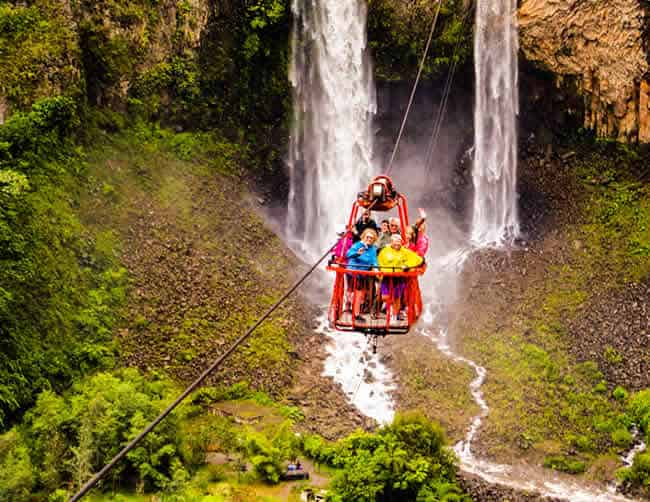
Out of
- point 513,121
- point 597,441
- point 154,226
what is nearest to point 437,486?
point 597,441

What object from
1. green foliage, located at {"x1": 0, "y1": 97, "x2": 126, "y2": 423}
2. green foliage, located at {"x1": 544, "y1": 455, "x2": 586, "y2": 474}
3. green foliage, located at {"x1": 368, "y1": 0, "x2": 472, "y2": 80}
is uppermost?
green foliage, located at {"x1": 368, "y1": 0, "x2": 472, "y2": 80}

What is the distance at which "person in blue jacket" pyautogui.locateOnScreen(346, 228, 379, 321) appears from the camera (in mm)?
10914

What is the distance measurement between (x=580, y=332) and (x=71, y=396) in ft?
44.6

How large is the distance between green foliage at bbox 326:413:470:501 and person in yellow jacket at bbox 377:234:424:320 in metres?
5.45

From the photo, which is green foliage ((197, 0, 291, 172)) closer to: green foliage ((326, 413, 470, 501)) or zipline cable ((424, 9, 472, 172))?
zipline cable ((424, 9, 472, 172))

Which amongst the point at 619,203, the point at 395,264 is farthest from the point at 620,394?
the point at 395,264

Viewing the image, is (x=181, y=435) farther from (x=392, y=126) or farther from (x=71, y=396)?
(x=392, y=126)

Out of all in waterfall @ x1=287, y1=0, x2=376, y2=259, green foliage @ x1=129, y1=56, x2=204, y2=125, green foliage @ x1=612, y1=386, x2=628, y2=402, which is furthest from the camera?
waterfall @ x1=287, y1=0, x2=376, y2=259

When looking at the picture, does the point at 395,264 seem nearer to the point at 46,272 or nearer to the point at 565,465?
the point at 565,465

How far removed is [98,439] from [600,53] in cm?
1978

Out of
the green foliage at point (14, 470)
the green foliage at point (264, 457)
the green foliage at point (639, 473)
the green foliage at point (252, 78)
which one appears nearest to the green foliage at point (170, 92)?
the green foliage at point (252, 78)

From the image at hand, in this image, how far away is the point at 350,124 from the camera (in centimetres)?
2791

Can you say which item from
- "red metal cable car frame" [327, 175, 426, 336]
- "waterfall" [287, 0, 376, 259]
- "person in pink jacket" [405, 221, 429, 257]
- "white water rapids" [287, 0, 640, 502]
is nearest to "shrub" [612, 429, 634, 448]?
"white water rapids" [287, 0, 640, 502]

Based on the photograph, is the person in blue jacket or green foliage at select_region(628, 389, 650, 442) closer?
the person in blue jacket
